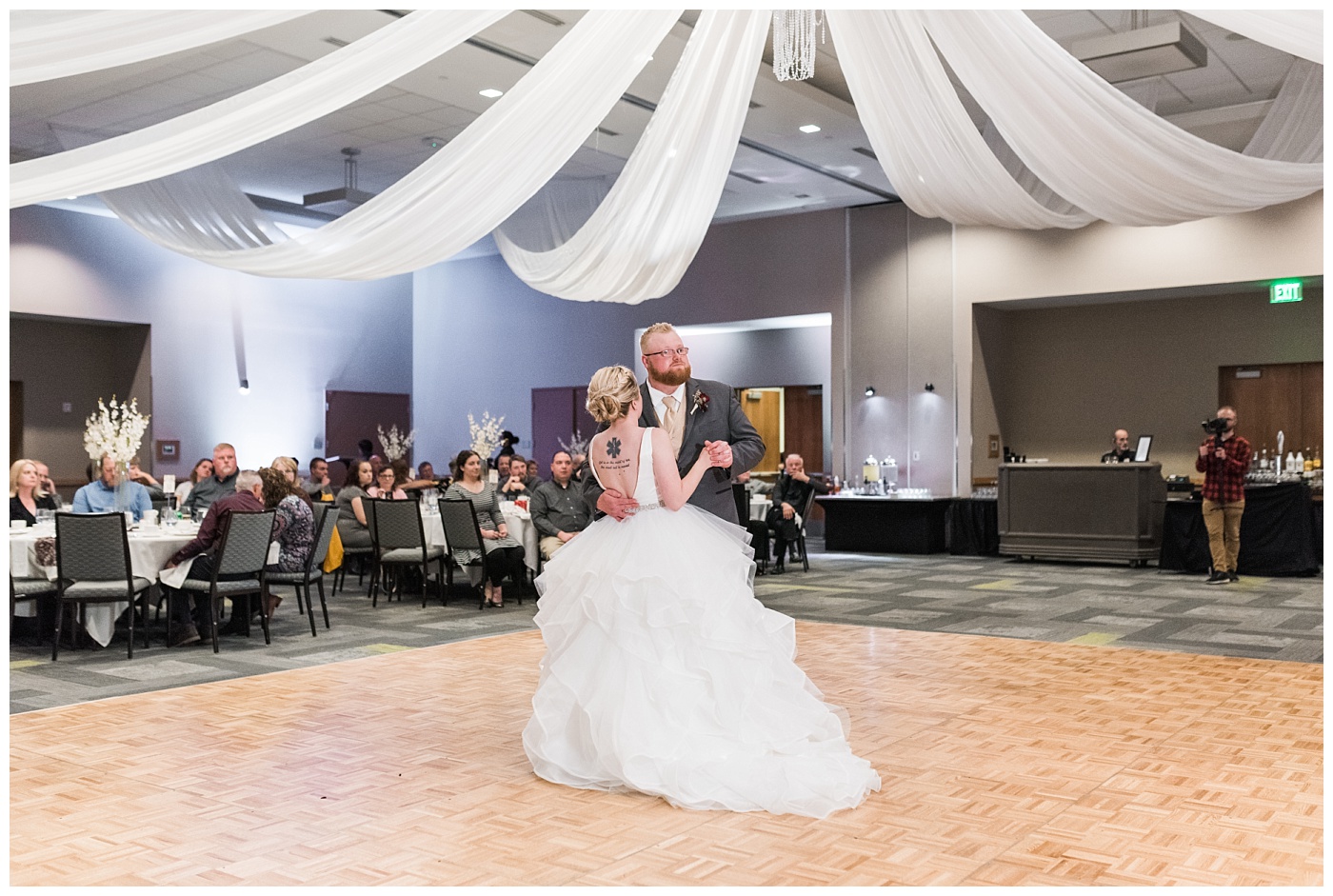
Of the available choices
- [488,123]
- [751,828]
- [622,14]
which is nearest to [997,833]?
[751,828]

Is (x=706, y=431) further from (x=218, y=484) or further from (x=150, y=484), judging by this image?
(x=150, y=484)

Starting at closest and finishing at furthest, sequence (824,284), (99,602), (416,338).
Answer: (99,602) < (824,284) < (416,338)

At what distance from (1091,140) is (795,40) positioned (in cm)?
152

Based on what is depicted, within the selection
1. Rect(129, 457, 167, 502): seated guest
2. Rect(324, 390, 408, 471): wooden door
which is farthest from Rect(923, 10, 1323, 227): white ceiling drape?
Rect(324, 390, 408, 471): wooden door

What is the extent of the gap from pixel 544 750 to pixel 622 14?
2.53m

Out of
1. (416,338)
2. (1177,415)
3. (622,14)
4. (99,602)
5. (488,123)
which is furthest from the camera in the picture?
(416,338)

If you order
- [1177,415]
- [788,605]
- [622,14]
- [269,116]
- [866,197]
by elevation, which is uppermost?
[866,197]

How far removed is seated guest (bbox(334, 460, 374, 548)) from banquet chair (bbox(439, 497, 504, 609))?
→ 1.16 metres

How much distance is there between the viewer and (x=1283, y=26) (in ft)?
11.5

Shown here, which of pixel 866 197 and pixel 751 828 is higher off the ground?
pixel 866 197

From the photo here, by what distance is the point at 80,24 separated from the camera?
3.25 m

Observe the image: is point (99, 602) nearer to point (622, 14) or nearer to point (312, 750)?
point (312, 750)

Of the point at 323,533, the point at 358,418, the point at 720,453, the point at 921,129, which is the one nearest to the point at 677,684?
the point at 720,453

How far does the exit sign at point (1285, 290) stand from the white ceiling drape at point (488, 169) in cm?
897
